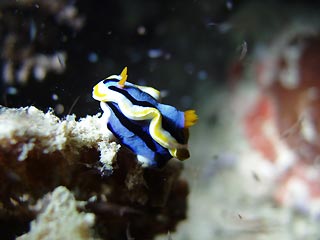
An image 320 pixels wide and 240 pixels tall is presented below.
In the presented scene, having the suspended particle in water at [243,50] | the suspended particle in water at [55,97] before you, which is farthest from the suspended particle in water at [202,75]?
the suspended particle in water at [55,97]

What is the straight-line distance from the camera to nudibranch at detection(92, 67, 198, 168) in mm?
1799

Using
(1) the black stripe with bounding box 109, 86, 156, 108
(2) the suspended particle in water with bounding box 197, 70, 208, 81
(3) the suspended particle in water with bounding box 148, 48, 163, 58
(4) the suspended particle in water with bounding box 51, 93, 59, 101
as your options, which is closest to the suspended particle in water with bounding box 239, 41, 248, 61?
(2) the suspended particle in water with bounding box 197, 70, 208, 81

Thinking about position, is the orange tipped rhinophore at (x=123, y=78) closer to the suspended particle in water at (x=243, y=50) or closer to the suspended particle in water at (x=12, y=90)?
the suspended particle in water at (x=12, y=90)

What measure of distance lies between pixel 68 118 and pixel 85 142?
153 millimetres

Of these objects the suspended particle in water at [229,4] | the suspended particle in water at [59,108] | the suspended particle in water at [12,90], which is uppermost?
the suspended particle in water at [229,4]

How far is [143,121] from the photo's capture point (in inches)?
Result: 72.7

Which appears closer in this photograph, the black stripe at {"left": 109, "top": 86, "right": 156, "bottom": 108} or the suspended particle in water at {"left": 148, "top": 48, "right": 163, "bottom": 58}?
the black stripe at {"left": 109, "top": 86, "right": 156, "bottom": 108}

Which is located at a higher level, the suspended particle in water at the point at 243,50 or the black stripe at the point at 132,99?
the suspended particle in water at the point at 243,50

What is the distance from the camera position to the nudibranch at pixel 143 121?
5.90ft

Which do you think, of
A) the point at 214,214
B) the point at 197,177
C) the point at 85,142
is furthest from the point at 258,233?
the point at 85,142

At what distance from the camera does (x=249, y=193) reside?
3.95 m

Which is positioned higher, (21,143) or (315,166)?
(315,166)

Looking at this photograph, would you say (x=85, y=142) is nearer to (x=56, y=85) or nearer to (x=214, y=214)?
(x=56, y=85)

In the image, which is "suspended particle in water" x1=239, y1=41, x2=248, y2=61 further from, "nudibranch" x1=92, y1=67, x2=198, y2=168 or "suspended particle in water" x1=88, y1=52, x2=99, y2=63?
"nudibranch" x1=92, y1=67, x2=198, y2=168
